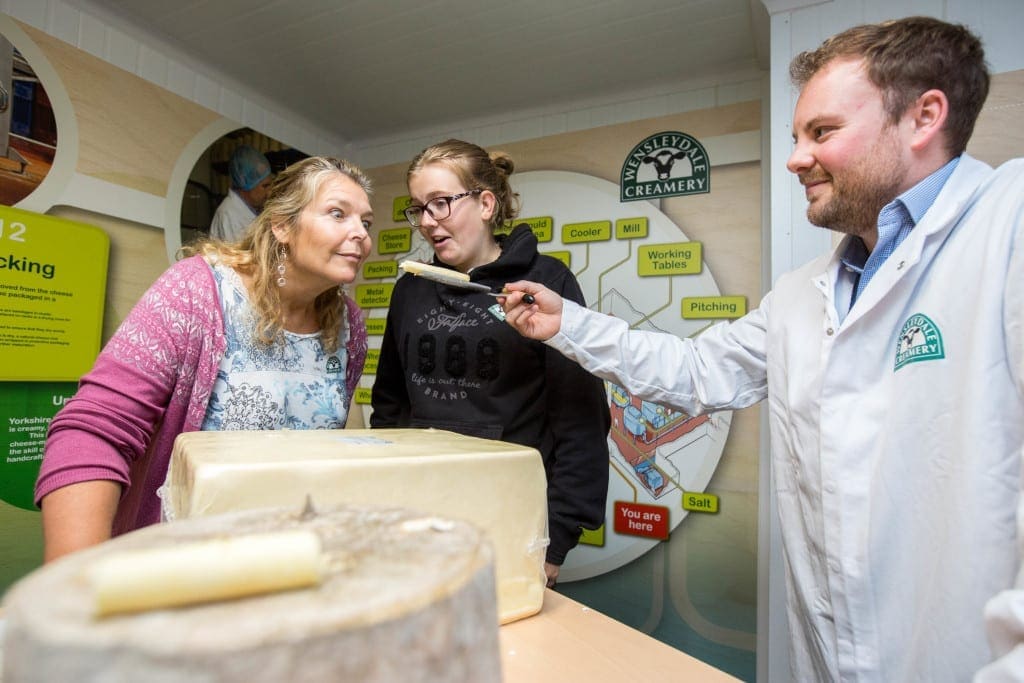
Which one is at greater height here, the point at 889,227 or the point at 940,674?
the point at 889,227

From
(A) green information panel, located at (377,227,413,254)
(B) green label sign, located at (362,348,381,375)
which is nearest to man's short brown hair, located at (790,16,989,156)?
(A) green information panel, located at (377,227,413,254)

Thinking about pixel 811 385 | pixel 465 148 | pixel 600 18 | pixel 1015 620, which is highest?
pixel 600 18

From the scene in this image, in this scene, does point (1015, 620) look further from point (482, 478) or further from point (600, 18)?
point (600, 18)

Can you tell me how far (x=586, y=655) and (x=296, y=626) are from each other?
454mm

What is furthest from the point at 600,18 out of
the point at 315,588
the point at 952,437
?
the point at 315,588

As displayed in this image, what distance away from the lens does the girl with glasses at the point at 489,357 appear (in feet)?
3.94

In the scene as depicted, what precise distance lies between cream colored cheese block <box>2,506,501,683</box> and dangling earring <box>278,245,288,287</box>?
0.91m

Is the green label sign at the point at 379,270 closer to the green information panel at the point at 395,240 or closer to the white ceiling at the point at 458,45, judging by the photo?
the green information panel at the point at 395,240

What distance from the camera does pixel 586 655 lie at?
1.99 ft

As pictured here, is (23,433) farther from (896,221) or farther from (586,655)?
(896,221)

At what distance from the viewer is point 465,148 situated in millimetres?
1372

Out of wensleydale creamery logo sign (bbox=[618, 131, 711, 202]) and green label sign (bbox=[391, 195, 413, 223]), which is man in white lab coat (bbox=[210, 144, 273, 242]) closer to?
green label sign (bbox=[391, 195, 413, 223])

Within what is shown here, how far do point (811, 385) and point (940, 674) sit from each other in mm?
424

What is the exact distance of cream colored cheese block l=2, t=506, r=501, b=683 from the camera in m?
0.23
